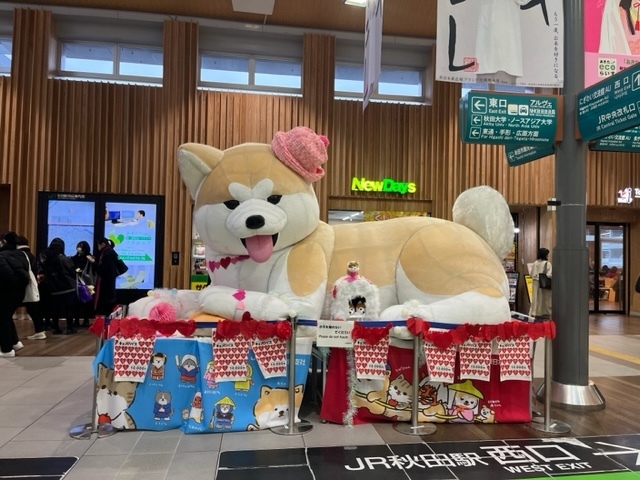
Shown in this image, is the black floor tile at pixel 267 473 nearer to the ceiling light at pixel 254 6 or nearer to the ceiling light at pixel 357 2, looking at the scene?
the ceiling light at pixel 357 2

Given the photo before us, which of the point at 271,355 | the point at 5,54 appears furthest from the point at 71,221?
the point at 271,355

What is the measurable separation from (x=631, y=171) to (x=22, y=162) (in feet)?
42.7

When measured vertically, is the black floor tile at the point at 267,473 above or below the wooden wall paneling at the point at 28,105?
below

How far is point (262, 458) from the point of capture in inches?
114

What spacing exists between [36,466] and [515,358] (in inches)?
127

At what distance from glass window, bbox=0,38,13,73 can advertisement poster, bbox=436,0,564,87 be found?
885 centimetres

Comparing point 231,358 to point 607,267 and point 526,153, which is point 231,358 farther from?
point 607,267

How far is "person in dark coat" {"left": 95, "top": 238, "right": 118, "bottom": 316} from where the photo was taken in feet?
26.3

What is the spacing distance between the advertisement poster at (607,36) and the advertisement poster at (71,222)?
8261 millimetres

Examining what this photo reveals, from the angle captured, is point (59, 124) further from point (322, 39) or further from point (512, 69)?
point (512, 69)

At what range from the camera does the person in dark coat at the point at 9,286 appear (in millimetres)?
5777

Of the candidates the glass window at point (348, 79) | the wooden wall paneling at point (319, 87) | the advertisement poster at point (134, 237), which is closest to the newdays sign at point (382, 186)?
the wooden wall paneling at point (319, 87)

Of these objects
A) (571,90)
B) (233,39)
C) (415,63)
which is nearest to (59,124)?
(233,39)

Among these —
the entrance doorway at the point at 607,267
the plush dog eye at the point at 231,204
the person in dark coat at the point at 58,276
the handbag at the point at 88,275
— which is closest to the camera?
the plush dog eye at the point at 231,204
